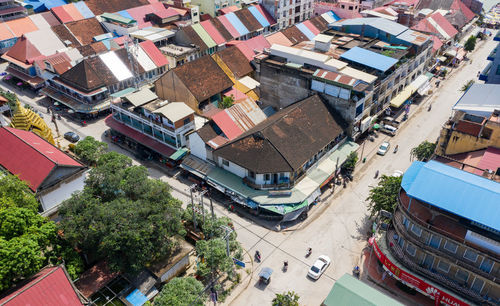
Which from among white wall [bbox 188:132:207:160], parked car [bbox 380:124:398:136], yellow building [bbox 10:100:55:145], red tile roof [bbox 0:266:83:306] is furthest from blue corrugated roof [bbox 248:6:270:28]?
red tile roof [bbox 0:266:83:306]

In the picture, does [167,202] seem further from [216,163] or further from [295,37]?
[295,37]

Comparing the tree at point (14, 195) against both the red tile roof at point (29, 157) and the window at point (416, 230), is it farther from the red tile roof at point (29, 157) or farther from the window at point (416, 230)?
the window at point (416, 230)

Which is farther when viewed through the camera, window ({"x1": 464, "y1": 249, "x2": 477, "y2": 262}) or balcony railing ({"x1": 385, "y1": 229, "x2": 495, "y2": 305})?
balcony railing ({"x1": 385, "y1": 229, "x2": 495, "y2": 305})

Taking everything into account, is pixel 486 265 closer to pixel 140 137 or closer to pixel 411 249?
pixel 411 249

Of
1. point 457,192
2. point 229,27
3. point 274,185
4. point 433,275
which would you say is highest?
point 229,27

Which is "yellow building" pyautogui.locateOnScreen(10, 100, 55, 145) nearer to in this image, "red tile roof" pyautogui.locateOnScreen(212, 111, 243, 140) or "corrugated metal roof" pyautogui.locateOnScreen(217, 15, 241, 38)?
"red tile roof" pyautogui.locateOnScreen(212, 111, 243, 140)

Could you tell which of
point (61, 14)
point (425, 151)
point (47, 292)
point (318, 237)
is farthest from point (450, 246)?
point (61, 14)
